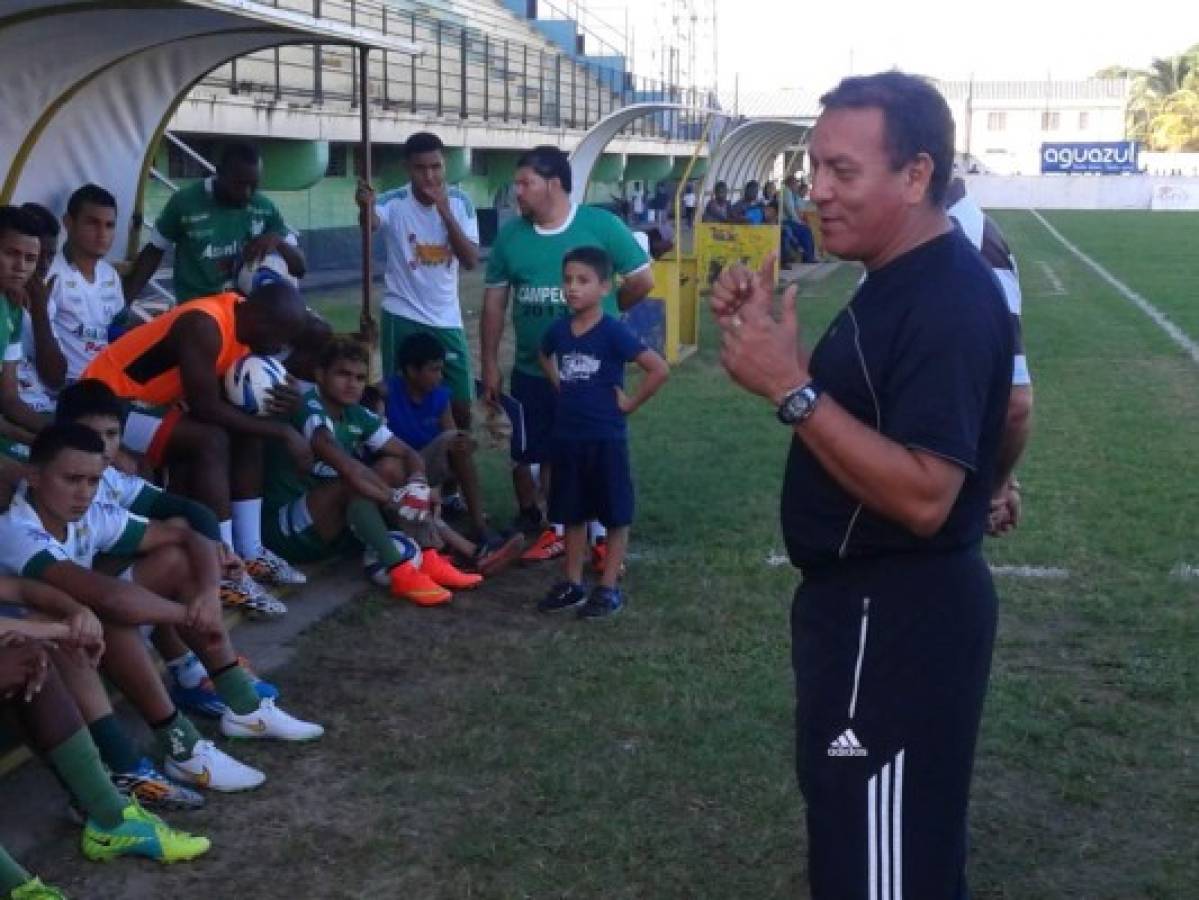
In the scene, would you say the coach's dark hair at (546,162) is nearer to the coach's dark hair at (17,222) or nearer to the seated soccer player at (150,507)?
the coach's dark hair at (17,222)

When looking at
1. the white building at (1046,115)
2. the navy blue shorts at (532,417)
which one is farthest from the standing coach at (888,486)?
the white building at (1046,115)

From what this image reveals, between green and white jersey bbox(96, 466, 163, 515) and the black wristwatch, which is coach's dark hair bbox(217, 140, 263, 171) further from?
the black wristwatch

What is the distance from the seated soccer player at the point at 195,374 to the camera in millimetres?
6215

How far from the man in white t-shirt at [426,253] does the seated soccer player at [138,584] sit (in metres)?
3.38

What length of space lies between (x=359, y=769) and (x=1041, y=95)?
9679 cm

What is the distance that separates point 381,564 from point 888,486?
186 inches

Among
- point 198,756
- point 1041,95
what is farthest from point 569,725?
point 1041,95

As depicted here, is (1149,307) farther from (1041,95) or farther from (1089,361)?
(1041,95)

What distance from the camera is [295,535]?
7.06 m

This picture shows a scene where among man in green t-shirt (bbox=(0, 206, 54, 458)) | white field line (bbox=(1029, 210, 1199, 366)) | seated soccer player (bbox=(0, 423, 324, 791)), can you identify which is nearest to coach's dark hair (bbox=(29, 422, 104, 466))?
seated soccer player (bbox=(0, 423, 324, 791))

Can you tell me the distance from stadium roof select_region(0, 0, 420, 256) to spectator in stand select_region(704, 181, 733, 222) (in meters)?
14.6

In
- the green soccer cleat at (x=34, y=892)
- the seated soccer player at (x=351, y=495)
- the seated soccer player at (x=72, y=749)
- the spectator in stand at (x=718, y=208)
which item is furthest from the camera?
the spectator in stand at (x=718, y=208)

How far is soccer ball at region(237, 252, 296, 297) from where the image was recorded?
754cm

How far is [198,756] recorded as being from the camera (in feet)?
15.6
